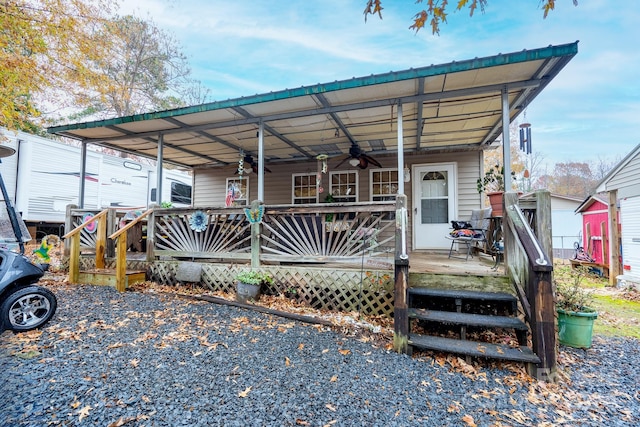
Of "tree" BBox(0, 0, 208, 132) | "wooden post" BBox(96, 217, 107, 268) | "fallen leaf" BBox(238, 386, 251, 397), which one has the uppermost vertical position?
"tree" BBox(0, 0, 208, 132)

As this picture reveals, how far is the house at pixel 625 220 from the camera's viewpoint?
22.9 feet

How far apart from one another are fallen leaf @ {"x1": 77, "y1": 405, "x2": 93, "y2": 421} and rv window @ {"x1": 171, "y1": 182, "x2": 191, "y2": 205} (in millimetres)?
11353

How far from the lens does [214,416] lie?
6.35 ft

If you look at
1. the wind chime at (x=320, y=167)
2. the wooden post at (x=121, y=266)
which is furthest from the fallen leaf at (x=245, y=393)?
the wind chime at (x=320, y=167)

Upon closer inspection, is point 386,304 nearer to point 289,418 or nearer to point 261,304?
point 261,304

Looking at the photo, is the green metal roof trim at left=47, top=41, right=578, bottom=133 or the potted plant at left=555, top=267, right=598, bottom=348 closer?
the green metal roof trim at left=47, top=41, right=578, bottom=133

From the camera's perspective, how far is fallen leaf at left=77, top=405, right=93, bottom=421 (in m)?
1.88

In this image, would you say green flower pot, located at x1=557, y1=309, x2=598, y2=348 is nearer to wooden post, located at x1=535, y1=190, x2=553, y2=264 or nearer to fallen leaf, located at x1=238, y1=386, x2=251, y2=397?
wooden post, located at x1=535, y1=190, x2=553, y2=264

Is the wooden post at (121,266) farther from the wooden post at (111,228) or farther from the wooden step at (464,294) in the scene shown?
the wooden step at (464,294)

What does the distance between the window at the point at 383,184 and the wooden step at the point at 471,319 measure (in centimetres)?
434

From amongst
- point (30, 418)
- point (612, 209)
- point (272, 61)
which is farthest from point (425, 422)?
point (272, 61)

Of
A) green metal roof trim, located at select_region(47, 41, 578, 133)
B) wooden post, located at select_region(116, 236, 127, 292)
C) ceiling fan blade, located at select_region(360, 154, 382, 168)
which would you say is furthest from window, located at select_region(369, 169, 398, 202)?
wooden post, located at select_region(116, 236, 127, 292)

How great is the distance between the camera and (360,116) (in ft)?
16.2

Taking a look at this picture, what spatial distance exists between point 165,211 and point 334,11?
4591 millimetres
